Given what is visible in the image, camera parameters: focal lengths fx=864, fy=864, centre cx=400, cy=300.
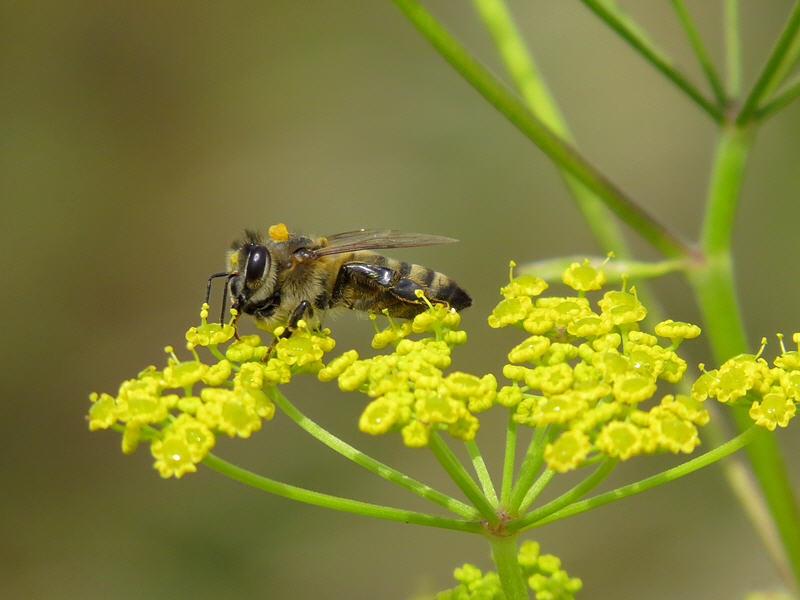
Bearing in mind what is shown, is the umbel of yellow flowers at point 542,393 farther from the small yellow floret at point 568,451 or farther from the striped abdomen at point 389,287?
the striped abdomen at point 389,287

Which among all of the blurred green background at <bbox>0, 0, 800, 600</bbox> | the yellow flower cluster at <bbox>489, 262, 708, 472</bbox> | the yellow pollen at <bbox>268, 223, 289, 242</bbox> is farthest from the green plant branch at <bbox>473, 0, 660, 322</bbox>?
the blurred green background at <bbox>0, 0, 800, 600</bbox>

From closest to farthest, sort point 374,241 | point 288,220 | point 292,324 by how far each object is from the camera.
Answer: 1. point 292,324
2. point 374,241
3. point 288,220

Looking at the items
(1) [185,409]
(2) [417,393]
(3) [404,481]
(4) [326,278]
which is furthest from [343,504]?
(4) [326,278]

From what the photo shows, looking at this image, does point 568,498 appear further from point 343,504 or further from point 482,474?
point 343,504

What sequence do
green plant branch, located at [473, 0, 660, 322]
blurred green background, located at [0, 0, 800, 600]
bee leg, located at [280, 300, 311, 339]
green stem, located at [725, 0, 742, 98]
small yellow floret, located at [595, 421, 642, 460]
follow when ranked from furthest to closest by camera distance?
blurred green background, located at [0, 0, 800, 600] → green plant branch, located at [473, 0, 660, 322] → green stem, located at [725, 0, 742, 98] → bee leg, located at [280, 300, 311, 339] → small yellow floret, located at [595, 421, 642, 460]

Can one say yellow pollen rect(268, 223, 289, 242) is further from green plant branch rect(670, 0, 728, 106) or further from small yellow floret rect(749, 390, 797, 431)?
small yellow floret rect(749, 390, 797, 431)

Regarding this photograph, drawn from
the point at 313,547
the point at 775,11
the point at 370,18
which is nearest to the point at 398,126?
the point at 370,18

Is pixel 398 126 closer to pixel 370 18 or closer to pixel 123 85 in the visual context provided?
pixel 370 18

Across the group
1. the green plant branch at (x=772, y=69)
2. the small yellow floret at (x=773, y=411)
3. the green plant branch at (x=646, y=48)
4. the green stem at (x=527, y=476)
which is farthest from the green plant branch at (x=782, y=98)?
the green stem at (x=527, y=476)
